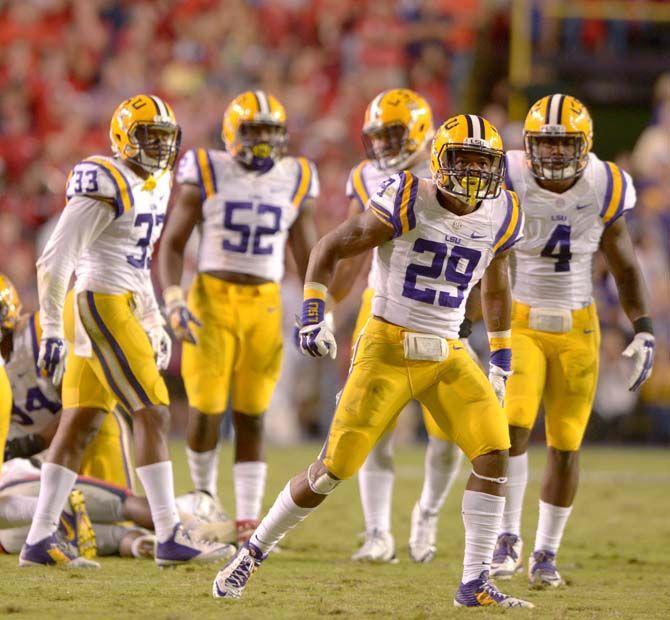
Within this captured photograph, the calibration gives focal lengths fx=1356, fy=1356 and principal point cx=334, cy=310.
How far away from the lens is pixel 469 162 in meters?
4.82

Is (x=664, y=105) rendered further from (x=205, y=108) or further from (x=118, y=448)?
(x=118, y=448)

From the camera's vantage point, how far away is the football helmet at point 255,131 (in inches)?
252

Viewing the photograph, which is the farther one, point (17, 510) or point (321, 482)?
point (17, 510)

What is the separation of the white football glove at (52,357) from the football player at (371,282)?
4.89 ft

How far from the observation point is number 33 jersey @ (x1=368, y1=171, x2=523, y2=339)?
477 cm

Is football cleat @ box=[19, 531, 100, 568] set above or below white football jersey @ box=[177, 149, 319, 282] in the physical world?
below

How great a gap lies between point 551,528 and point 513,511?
20cm

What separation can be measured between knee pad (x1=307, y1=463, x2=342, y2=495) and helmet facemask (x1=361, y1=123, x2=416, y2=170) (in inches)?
79.3

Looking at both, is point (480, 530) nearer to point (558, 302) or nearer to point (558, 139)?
point (558, 302)

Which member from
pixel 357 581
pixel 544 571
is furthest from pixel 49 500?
pixel 544 571

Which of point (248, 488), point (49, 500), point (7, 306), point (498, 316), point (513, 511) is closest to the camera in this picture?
point (498, 316)

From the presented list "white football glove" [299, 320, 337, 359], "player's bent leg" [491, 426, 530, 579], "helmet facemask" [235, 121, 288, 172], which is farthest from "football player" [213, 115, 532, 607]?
"helmet facemask" [235, 121, 288, 172]

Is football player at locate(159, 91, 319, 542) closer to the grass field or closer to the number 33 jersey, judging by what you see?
the grass field

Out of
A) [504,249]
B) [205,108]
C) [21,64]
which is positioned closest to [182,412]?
[205,108]
